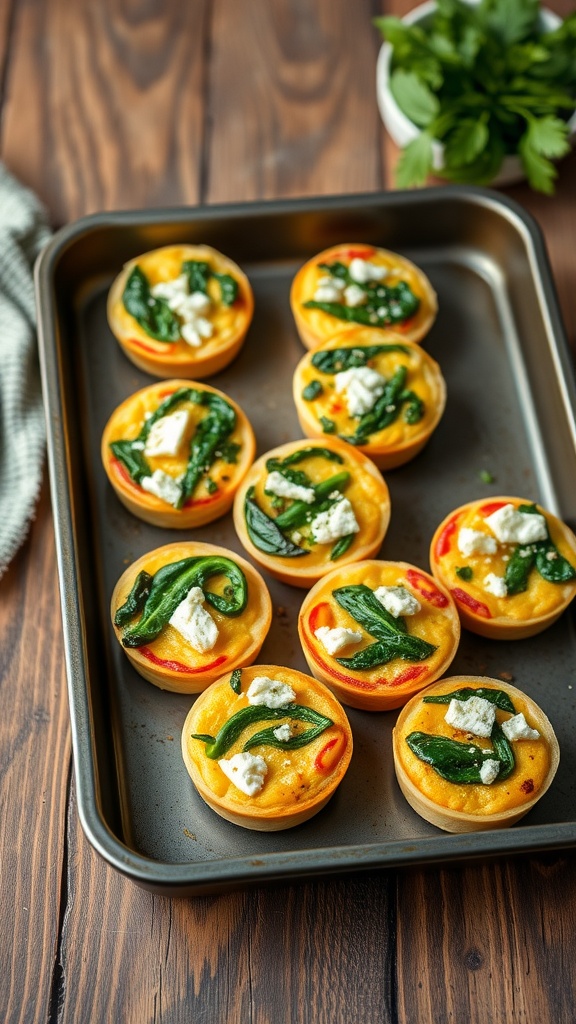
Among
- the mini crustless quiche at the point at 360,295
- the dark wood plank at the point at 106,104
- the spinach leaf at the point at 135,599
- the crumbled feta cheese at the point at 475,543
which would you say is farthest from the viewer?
the dark wood plank at the point at 106,104

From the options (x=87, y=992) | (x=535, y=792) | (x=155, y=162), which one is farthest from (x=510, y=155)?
(x=87, y=992)

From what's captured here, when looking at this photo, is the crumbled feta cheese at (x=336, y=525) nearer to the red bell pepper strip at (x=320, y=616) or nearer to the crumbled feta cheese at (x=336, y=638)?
the red bell pepper strip at (x=320, y=616)

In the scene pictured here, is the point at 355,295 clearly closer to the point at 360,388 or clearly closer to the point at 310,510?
the point at 360,388

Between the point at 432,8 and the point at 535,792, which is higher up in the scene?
the point at 432,8

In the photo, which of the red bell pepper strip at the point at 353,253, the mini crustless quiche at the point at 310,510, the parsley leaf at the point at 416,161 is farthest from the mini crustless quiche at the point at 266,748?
the parsley leaf at the point at 416,161

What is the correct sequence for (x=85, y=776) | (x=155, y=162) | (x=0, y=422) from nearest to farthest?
(x=85, y=776) < (x=0, y=422) < (x=155, y=162)

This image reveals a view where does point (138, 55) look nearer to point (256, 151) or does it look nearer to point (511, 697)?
point (256, 151)

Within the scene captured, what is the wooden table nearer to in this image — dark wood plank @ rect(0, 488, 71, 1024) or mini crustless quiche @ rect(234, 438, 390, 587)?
dark wood plank @ rect(0, 488, 71, 1024)
